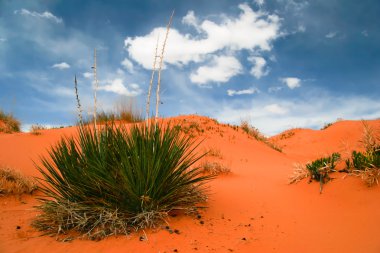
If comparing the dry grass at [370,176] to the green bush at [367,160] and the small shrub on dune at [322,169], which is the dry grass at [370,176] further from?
the small shrub on dune at [322,169]

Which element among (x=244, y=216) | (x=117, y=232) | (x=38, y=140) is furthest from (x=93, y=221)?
(x=38, y=140)

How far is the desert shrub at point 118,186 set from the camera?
3.87m

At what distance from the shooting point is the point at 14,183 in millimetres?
6930

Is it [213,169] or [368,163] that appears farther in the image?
[213,169]

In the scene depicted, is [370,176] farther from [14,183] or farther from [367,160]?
[14,183]

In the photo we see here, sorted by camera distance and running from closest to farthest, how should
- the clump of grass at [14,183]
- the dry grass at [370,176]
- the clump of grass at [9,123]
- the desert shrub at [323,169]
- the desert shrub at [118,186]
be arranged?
the desert shrub at [118,186]
the dry grass at [370,176]
the desert shrub at [323,169]
the clump of grass at [14,183]
the clump of grass at [9,123]

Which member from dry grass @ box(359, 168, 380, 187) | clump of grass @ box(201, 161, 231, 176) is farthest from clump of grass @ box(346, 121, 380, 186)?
clump of grass @ box(201, 161, 231, 176)

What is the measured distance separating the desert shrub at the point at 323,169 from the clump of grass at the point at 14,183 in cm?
631

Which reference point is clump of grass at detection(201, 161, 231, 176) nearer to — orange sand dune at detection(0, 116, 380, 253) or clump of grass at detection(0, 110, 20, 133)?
orange sand dune at detection(0, 116, 380, 253)

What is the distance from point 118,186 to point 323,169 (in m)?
4.01

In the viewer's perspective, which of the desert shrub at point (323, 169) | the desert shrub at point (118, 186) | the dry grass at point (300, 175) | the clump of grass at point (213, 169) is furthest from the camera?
the clump of grass at point (213, 169)

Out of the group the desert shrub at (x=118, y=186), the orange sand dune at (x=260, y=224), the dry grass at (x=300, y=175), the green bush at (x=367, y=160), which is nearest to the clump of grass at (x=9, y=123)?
the orange sand dune at (x=260, y=224)

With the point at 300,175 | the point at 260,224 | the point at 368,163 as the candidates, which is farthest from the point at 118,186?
the point at 300,175

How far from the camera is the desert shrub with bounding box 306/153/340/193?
5711 mm
